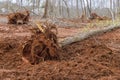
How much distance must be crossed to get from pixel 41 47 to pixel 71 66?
925 millimetres

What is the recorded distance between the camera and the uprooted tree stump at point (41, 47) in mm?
6548

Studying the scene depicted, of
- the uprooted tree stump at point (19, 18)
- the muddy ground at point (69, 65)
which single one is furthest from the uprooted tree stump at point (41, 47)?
the uprooted tree stump at point (19, 18)

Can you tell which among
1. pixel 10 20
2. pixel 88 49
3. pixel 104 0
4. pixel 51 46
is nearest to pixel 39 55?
pixel 51 46

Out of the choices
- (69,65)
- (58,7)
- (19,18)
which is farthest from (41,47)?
(58,7)

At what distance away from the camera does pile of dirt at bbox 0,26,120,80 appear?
213 inches

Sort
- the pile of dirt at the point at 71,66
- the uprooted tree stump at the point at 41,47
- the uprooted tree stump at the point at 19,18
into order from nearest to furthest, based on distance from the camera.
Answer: the pile of dirt at the point at 71,66
the uprooted tree stump at the point at 41,47
the uprooted tree stump at the point at 19,18

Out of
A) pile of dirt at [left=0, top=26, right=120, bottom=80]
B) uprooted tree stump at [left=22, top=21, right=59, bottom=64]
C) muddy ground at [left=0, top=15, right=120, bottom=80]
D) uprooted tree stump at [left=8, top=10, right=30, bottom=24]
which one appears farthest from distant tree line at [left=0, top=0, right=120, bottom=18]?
uprooted tree stump at [left=22, top=21, right=59, bottom=64]

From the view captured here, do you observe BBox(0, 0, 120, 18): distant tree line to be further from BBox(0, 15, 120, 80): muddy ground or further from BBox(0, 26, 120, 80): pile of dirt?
BBox(0, 26, 120, 80): pile of dirt

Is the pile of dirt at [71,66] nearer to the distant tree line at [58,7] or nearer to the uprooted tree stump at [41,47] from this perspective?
the uprooted tree stump at [41,47]

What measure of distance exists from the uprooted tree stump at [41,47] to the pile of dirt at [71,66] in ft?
0.65

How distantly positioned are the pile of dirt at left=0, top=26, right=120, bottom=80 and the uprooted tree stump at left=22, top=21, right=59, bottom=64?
0.65ft

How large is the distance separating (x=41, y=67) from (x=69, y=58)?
3.30 ft

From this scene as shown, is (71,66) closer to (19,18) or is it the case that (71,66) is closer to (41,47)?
(41,47)

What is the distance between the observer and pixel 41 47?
666 centimetres
